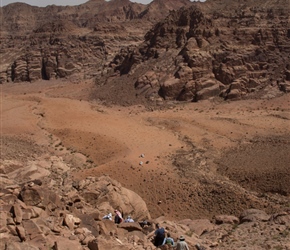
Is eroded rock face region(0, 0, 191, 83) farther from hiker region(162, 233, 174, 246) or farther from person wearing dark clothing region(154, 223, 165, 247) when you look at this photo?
hiker region(162, 233, 174, 246)

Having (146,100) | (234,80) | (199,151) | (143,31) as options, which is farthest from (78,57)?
(199,151)

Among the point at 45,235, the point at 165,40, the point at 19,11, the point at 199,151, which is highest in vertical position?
the point at 19,11

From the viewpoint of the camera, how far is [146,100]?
38531 mm

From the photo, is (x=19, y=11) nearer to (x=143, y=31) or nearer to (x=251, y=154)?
(x=143, y=31)

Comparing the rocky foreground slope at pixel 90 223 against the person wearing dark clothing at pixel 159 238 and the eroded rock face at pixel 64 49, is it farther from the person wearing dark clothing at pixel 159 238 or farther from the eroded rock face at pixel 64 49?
the eroded rock face at pixel 64 49

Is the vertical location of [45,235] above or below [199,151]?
above

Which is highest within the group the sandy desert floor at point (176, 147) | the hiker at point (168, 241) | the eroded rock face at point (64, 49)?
the eroded rock face at point (64, 49)

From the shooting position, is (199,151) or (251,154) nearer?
(251,154)

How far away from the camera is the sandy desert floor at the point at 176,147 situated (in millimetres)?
17797

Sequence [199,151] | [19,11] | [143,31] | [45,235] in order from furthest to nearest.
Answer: [19,11] → [143,31] → [199,151] → [45,235]

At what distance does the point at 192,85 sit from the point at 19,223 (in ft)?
98.5

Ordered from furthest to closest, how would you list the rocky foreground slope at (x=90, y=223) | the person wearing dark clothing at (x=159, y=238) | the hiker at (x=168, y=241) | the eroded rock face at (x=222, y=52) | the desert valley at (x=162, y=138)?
the eroded rock face at (x=222, y=52) → the desert valley at (x=162, y=138) → the person wearing dark clothing at (x=159, y=238) → the hiker at (x=168, y=241) → the rocky foreground slope at (x=90, y=223)

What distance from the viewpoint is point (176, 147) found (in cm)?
2439

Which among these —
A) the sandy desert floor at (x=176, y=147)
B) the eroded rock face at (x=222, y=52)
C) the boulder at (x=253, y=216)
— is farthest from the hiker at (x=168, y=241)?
the eroded rock face at (x=222, y=52)
